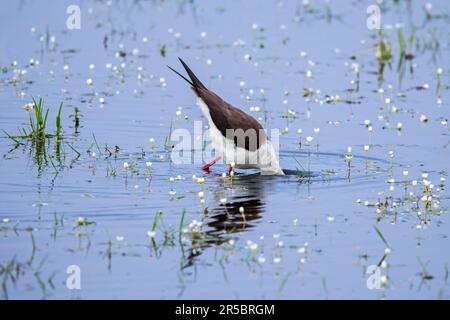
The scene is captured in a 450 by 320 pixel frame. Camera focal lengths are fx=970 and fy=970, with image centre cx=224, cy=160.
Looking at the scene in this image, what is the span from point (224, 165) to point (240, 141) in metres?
0.81

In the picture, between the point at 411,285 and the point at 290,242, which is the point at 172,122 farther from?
the point at 411,285

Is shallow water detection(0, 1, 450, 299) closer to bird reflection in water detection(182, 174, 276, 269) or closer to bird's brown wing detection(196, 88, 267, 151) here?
bird reflection in water detection(182, 174, 276, 269)

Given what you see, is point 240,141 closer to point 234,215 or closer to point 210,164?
point 210,164

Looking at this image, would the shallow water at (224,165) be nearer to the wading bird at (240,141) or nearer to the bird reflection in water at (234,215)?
the bird reflection in water at (234,215)

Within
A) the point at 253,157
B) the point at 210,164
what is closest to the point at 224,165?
the point at 210,164

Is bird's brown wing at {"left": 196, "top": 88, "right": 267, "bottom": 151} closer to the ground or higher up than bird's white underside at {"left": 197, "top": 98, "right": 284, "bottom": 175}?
higher up

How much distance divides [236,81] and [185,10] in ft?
13.8

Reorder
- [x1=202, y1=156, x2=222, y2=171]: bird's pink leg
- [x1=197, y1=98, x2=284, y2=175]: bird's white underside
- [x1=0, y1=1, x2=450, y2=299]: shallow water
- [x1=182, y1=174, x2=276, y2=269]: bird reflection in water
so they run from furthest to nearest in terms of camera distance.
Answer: [x1=202, y1=156, x2=222, y2=171]: bird's pink leg, [x1=197, y1=98, x2=284, y2=175]: bird's white underside, [x1=182, y1=174, x2=276, y2=269]: bird reflection in water, [x1=0, y1=1, x2=450, y2=299]: shallow water

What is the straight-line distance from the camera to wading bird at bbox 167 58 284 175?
10836 mm

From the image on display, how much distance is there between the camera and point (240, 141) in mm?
10836

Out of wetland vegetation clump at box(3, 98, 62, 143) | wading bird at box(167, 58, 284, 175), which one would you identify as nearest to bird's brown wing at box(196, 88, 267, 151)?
wading bird at box(167, 58, 284, 175)

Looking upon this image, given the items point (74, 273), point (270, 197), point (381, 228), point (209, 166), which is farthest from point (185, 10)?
point (74, 273)

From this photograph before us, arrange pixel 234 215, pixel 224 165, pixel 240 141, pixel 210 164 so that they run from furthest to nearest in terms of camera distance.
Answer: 1. pixel 224 165
2. pixel 210 164
3. pixel 240 141
4. pixel 234 215

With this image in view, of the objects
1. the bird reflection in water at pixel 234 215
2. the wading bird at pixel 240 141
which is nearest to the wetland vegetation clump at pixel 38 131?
the wading bird at pixel 240 141
